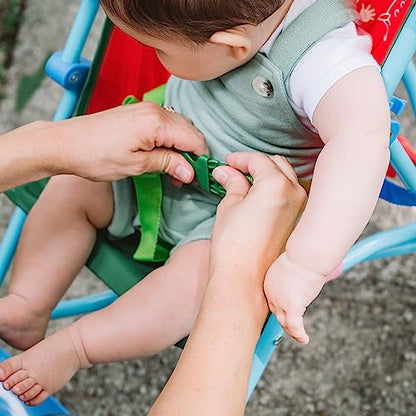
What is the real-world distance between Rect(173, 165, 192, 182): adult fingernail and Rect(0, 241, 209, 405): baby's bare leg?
111mm

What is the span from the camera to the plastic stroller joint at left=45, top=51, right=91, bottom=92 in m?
1.45

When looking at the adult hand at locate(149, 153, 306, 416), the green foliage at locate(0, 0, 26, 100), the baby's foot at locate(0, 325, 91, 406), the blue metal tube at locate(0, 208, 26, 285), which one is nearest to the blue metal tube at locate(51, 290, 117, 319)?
the blue metal tube at locate(0, 208, 26, 285)

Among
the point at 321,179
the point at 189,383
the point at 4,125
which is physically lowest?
the point at 4,125

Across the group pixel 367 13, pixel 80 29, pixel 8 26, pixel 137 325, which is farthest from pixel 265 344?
pixel 8 26

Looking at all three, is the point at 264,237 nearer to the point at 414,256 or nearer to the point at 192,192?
the point at 192,192

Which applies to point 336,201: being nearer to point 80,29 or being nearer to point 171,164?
point 171,164

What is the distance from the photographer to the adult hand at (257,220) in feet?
3.43

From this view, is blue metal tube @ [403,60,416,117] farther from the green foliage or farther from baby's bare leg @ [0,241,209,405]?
the green foliage

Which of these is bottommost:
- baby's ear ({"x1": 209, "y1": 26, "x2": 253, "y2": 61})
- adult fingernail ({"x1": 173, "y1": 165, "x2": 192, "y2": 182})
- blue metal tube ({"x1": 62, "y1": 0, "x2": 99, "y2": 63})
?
adult fingernail ({"x1": 173, "y1": 165, "x2": 192, "y2": 182})

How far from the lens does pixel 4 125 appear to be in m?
2.31

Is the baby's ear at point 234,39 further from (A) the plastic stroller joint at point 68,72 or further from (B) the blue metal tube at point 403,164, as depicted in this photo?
(A) the plastic stroller joint at point 68,72

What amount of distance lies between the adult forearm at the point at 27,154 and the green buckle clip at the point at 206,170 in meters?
0.19

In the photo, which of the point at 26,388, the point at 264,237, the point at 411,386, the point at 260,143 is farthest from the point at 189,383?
the point at 411,386

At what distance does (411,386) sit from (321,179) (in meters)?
0.96
